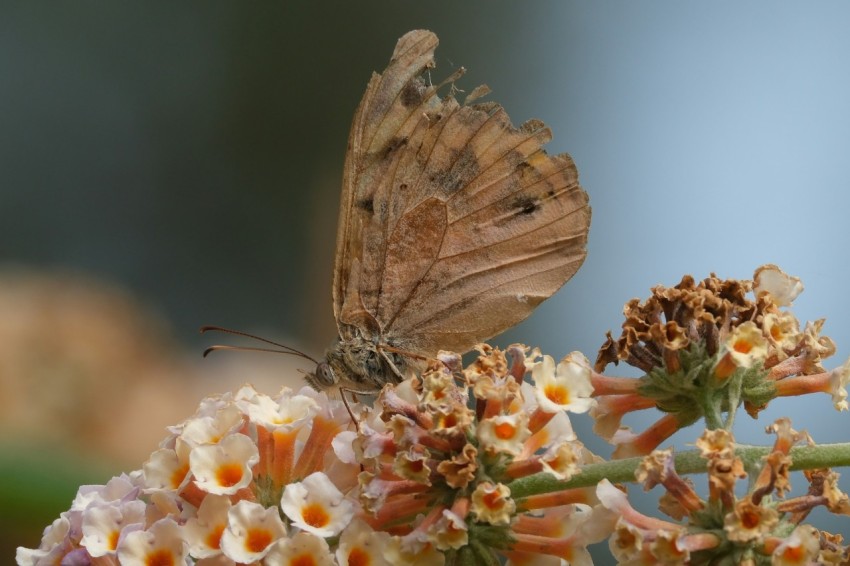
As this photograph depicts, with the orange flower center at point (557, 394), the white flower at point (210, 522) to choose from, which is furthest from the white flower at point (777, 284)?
the white flower at point (210, 522)

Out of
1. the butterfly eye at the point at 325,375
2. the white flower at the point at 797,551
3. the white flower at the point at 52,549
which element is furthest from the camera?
the butterfly eye at the point at 325,375

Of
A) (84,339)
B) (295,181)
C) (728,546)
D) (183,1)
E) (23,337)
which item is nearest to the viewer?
(728,546)

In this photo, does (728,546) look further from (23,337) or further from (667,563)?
(23,337)

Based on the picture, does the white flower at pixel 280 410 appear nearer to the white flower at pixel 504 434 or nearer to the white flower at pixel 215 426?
the white flower at pixel 215 426

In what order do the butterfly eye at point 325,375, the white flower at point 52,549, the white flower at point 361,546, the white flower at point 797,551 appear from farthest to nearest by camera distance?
1. the butterfly eye at point 325,375
2. the white flower at point 52,549
3. the white flower at point 361,546
4. the white flower at point 797,551

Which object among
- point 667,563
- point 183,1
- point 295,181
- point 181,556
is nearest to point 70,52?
point 183,1

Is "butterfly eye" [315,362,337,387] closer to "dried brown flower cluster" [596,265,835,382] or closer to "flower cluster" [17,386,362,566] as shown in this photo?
"flower cluster" [17,386,362,566]
